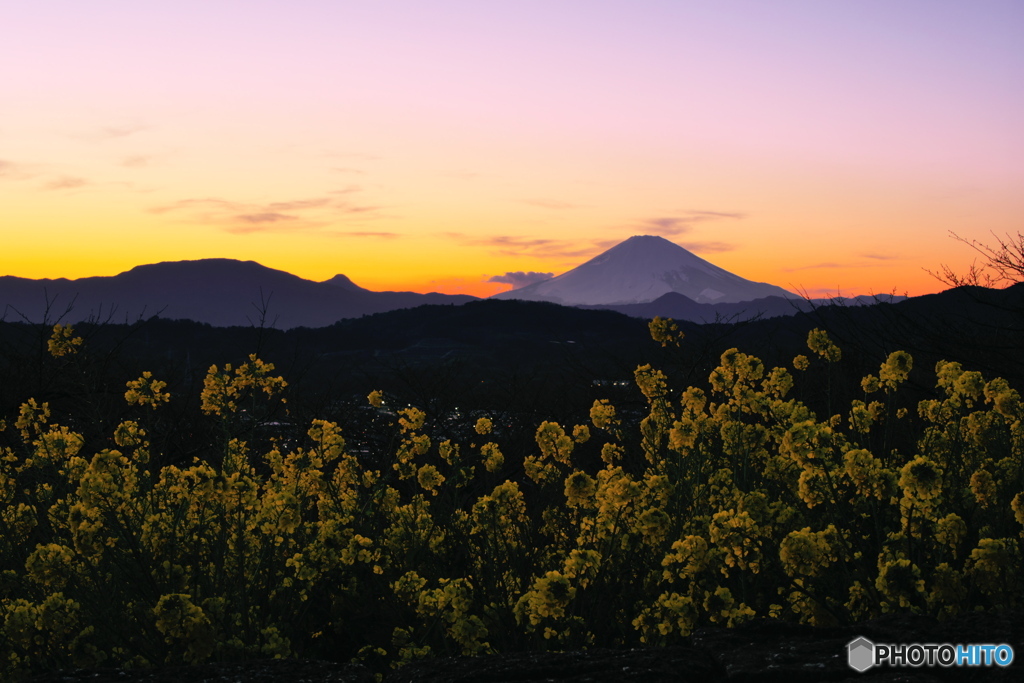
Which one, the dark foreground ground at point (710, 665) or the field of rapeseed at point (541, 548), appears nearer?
the dark foreground ground at point (710, 665)

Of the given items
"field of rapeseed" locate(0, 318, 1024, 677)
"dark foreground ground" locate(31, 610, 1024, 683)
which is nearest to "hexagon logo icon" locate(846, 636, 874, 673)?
"dark foreground ground" locate(31, 610, 1024, 683)

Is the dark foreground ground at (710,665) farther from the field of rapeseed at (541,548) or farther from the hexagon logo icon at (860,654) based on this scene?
the field of rapeseed at (541,548)

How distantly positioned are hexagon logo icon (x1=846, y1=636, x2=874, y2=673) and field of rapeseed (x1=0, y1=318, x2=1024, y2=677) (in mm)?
501

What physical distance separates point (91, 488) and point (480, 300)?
139794 mm

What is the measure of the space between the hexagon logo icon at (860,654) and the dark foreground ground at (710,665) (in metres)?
0.02

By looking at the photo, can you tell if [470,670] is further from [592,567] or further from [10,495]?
[10,495]

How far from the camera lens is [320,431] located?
6.72 meters

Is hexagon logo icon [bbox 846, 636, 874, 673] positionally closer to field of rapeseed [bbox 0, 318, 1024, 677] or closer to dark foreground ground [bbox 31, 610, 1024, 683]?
dark foreground ground [bbox 31, 610, 1024, 683]

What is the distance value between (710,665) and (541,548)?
2.56 m

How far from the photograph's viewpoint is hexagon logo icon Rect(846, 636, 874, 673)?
323 cm

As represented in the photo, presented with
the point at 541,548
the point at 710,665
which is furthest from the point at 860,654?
the point at 541,548

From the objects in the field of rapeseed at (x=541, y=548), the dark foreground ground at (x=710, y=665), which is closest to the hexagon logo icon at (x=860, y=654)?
the dark foreground ground at (x=710, y=665)

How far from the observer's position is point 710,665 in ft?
11.0

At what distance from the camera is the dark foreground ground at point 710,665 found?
10.4 ft
